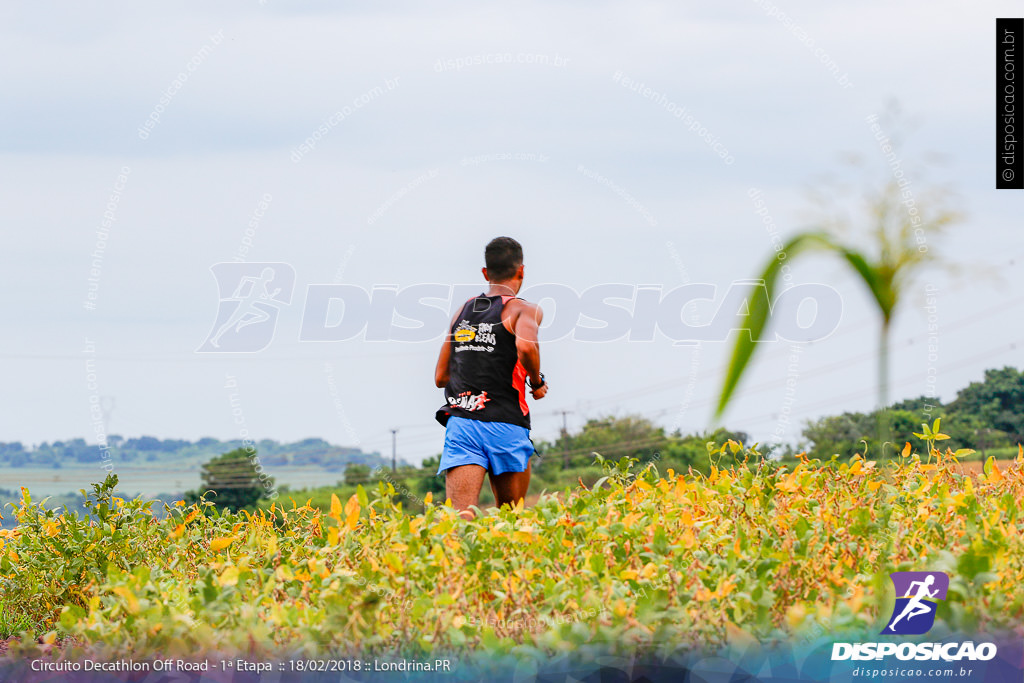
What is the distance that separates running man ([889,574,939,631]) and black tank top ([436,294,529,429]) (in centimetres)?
308

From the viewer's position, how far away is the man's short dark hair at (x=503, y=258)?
276 inches

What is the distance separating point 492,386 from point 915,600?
126 inches

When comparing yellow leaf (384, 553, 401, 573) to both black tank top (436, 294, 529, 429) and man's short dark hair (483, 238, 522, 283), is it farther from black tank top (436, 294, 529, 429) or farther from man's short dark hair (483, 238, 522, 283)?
man's short dark hair (483, 238, 522, 283)

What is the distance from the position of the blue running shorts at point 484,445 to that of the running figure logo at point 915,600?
2.96 metres

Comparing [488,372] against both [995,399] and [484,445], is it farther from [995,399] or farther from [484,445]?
[995,399]

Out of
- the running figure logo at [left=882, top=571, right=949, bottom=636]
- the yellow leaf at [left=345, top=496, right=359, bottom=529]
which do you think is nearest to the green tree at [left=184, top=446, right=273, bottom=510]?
the yellow leaf at [left=345, top=496, right=359, bottom=529]

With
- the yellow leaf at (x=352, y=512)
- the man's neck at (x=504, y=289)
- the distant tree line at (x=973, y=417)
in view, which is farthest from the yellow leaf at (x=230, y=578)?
the distant tree line at (x=973, y=417)

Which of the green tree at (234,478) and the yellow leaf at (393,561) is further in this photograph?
the green tree at (234,478)

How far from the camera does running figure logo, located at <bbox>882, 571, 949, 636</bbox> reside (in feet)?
14.3

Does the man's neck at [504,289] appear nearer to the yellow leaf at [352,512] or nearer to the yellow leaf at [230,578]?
the yellow leaf at [352,512]

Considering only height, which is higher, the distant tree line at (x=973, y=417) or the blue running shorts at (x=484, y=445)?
the distant tree line at (x=973, y=417)

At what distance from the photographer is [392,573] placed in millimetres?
4703

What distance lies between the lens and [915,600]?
441cm

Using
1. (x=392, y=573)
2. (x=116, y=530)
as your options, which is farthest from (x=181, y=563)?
(x=392, y=573)
